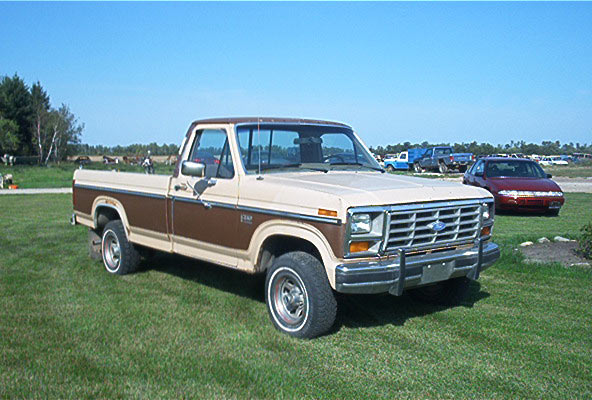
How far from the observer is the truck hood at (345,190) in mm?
5191

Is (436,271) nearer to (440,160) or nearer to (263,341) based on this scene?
(263,341)

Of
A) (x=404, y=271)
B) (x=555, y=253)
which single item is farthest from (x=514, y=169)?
(x=404, y=271)

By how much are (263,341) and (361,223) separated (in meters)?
1.38

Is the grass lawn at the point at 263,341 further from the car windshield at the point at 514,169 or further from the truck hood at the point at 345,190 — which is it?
the car windshield at the point at 514,169

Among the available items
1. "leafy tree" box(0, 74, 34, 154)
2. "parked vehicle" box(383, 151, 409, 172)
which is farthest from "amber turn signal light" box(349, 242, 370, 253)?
"leafy tree" box(0, 74, 34, 154)

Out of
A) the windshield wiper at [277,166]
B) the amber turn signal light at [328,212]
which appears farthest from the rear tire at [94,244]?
the amber turn signal light at [328,212]

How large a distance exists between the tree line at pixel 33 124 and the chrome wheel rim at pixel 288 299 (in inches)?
2385

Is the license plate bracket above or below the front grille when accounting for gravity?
below

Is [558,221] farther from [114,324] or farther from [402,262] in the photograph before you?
[114,324]

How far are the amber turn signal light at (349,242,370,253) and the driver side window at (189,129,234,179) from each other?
5.88ft

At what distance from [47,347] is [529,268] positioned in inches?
238

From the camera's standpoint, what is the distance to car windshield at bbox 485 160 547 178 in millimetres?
16172

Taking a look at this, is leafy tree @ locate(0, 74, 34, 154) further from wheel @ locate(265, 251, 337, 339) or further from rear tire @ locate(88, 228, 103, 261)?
wheel @ locate(265, 251, 337, 339)

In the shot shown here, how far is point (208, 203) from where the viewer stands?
6.48m
